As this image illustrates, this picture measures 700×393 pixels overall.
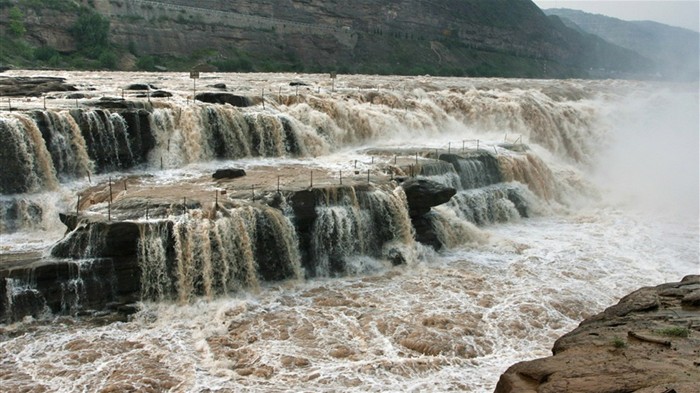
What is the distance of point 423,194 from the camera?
1839 centimetres

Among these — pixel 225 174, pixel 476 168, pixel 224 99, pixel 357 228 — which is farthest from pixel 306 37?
pixel 357 228

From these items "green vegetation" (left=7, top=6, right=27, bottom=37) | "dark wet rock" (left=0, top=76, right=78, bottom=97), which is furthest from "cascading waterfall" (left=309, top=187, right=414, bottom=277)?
"green vegetation" (left=7, top=6, right=27, bottom=37)

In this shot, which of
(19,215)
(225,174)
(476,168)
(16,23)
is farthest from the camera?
(16,23)

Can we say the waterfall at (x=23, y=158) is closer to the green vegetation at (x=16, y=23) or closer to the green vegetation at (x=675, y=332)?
the green vegetation at (x=675, y=332)

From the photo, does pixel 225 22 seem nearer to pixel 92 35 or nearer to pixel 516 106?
pixel 92 35

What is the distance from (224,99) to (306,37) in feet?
185

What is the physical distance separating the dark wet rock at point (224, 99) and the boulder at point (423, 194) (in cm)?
883

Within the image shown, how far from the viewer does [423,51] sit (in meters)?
92.6

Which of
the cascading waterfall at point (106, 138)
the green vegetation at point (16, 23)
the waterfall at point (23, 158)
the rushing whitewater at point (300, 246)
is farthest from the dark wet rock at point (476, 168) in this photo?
the green vegetation at point (16, 23)

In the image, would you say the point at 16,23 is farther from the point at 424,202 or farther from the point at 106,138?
the point at 424,202

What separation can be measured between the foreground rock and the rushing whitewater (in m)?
2.29

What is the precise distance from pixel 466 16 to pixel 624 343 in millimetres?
110483

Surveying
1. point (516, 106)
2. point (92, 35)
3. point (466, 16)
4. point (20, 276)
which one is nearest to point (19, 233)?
point (20, 276)

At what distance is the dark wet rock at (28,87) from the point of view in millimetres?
24328
